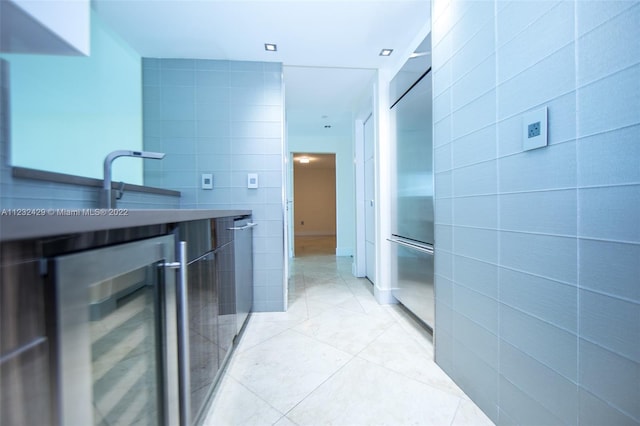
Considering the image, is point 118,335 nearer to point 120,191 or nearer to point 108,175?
point 108,175

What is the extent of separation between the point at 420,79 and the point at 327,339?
193 centimetres

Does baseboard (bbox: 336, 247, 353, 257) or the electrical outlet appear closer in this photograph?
the electrical outlet

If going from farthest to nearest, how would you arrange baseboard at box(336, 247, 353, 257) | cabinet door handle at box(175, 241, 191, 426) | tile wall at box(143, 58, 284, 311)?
baseboard at box(336, 247, 353, 257)
tile wall at box(143, 58, 284, 311)
cabinet door handle at box(175, 241, 191, 426)

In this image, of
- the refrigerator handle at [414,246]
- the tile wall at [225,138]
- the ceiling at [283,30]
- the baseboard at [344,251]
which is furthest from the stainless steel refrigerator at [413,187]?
the baseboard at [344,251]

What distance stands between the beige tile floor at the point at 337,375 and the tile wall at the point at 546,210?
217 mm

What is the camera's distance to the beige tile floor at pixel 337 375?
1072mm

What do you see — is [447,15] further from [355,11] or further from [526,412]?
[526,412]

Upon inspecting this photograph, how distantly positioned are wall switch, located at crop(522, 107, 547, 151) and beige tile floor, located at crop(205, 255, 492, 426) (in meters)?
1.13

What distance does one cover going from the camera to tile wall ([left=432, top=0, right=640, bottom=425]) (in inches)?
25.1

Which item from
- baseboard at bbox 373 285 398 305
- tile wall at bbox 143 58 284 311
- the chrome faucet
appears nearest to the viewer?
the chrome faucet

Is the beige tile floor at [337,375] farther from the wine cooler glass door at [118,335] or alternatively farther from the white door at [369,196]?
the white door at [369,196]

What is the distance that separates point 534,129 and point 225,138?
206 cm

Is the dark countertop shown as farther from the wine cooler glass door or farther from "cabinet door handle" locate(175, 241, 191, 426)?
"cabinet door handle" locate(175, 241, 191, 426)

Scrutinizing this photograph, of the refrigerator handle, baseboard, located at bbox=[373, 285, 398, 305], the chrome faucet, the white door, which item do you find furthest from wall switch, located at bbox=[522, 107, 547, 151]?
the white door
